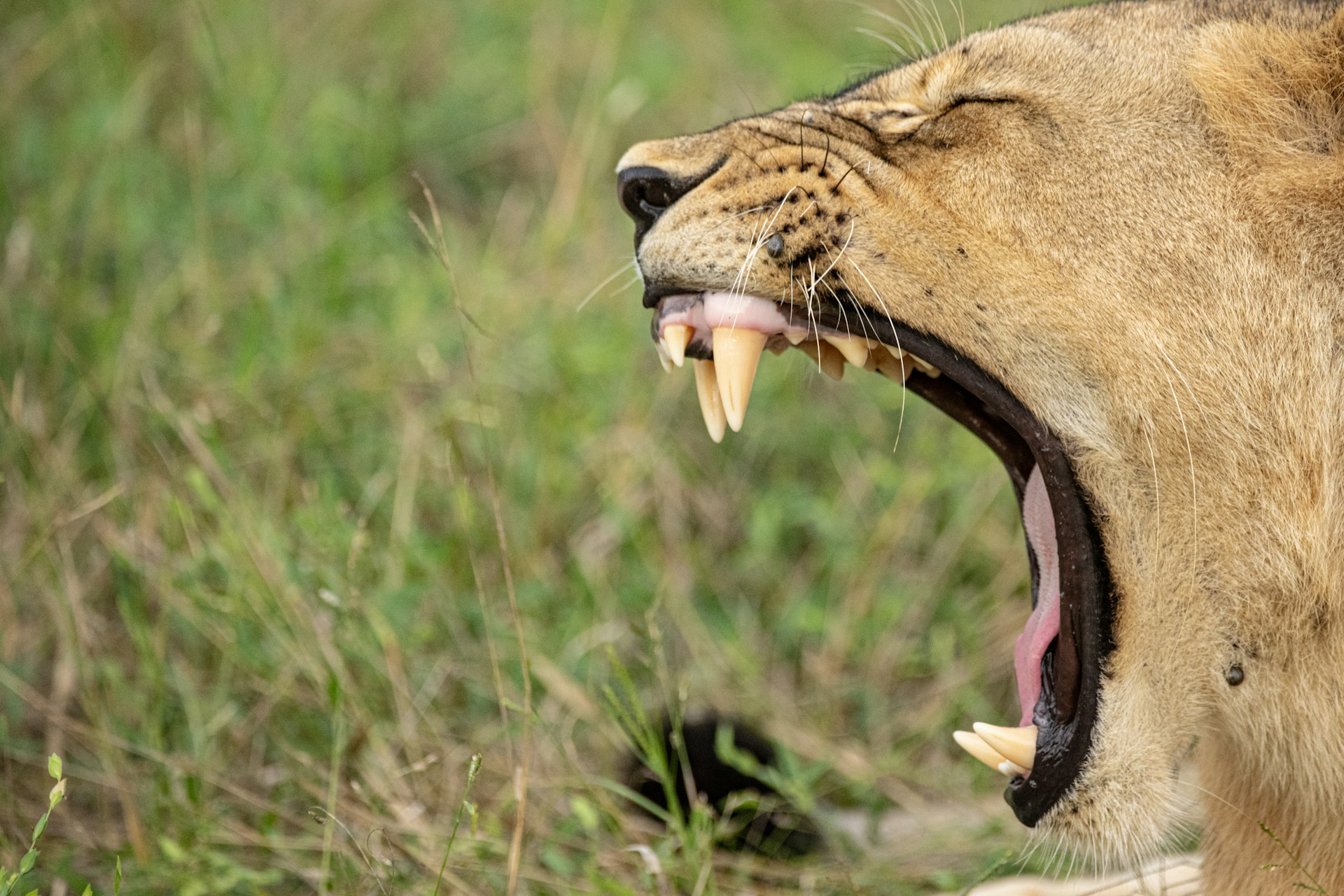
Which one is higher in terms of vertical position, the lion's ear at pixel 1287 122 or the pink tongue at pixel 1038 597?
the lion's ear at pixel 1287 122

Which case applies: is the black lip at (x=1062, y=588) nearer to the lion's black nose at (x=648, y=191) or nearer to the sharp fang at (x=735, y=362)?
the sharp fang at (x=735, y=362)

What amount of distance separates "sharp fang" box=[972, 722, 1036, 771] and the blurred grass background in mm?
569

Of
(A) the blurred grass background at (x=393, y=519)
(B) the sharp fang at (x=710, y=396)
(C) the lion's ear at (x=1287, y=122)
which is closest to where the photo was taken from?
(C) the lion's ear at (x=1287, y=122)

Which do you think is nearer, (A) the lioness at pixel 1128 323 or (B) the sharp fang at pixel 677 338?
(A) the lioness at pixel 1128 323

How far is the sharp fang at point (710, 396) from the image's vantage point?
236cm

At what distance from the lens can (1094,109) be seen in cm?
213

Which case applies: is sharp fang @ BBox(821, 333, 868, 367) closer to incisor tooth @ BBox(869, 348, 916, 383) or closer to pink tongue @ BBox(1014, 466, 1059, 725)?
incisor tooth @ BBox(869, 348, 916, 383)

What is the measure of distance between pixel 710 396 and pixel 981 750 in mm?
751

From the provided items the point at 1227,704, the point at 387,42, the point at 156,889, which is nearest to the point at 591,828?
the point at 156,889

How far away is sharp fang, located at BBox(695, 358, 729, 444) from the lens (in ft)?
7.75

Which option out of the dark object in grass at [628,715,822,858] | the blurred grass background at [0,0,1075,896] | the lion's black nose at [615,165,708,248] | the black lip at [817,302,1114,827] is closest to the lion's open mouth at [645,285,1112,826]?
the black lip at [817,302,1114,827]

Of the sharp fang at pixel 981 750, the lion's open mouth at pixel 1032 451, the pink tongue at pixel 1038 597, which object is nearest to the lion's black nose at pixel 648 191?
the lion's open mouth at pixel 1032 451

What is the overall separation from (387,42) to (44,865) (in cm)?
374

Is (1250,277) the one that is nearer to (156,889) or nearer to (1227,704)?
(1227,704)
